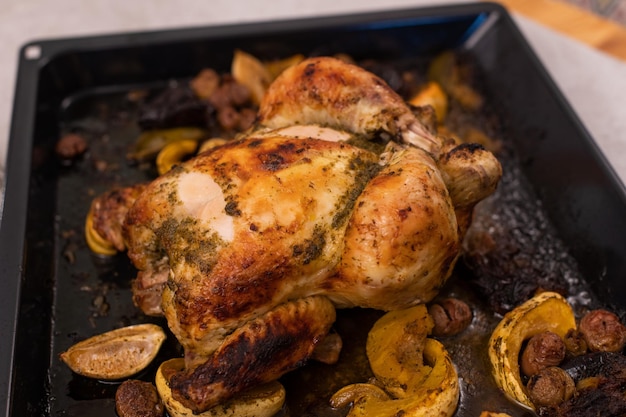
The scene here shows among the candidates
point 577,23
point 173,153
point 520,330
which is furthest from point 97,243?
point 577,23

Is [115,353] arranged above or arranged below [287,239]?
below

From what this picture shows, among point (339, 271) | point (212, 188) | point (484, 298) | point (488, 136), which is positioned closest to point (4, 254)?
point (212, 188)

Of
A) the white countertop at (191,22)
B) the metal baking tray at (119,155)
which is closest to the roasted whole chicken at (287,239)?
the metal baking tray at (119,155)

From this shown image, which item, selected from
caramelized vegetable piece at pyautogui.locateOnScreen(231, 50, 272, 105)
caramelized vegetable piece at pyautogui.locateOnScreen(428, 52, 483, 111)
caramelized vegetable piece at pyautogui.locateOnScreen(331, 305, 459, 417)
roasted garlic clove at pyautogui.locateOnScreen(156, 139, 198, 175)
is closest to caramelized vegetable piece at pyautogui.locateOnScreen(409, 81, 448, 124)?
caramelized vegetable piece at pyautogui.locateOnScreen(428, 52, 483, 111)

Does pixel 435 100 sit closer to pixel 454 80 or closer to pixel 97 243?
pixel 454 80

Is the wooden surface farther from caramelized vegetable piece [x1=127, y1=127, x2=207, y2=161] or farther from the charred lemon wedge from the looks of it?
the charred lemon wedge

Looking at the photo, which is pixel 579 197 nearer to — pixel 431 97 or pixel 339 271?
pixel 431 97
